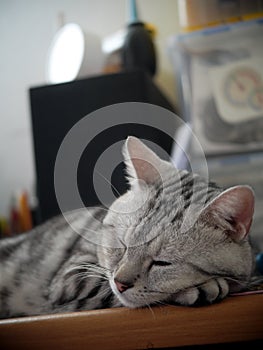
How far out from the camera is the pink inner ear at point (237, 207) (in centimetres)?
76

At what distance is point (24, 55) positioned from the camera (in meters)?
2.19

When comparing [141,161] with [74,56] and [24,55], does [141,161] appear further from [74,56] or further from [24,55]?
[24,55]

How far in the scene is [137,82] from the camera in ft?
4.75

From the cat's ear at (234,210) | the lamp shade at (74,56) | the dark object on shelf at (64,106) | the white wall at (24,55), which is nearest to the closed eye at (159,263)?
the cat's ear at (234,210)

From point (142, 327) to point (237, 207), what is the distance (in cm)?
26

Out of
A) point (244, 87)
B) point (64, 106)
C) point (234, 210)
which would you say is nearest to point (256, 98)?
point (244, 87)

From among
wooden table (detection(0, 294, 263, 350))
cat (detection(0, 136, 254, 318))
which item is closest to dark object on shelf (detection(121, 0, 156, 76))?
cat (detection(0, 136, 254, 318))

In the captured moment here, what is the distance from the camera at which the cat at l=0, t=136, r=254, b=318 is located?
2.56 ft

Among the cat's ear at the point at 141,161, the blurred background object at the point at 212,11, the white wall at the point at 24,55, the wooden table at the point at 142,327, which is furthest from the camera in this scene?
the white wall at the point at 24,55

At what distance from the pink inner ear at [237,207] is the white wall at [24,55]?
1.33 meters

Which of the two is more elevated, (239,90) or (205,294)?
(239,90)

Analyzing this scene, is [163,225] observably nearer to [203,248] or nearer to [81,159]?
[203,248]

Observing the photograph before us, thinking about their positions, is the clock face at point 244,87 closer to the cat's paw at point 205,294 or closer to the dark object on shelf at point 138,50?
the dark object on shelf at point 138,50

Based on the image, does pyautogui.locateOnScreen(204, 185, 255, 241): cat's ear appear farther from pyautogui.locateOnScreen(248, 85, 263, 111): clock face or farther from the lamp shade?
the lamp shade
